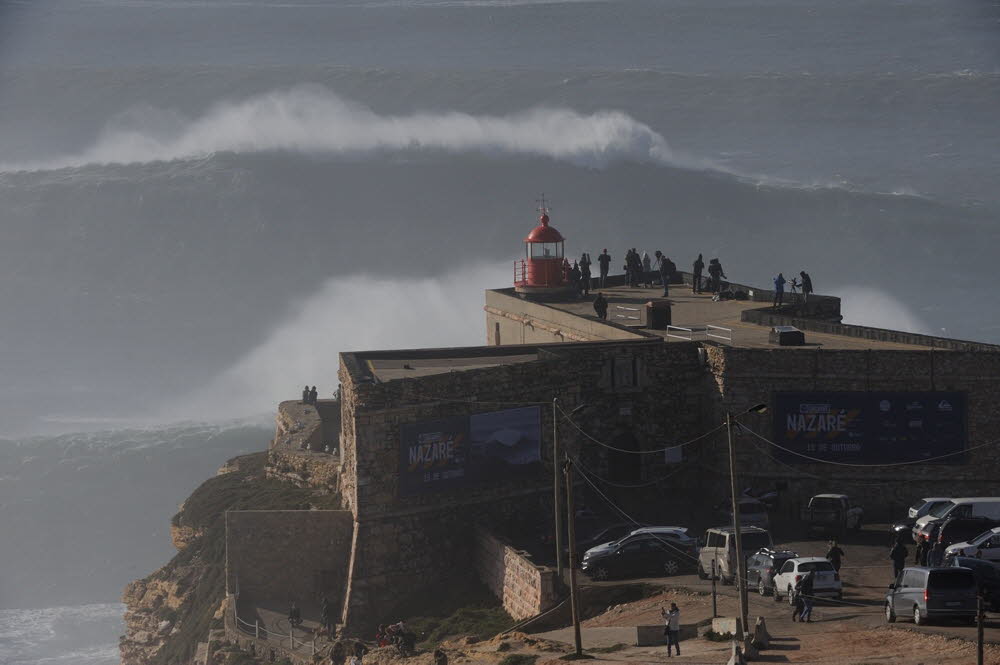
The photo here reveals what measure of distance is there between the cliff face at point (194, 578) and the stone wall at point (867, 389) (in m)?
11.3

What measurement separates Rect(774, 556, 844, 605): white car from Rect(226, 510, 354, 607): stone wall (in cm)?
1211

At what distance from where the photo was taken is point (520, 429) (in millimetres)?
40094

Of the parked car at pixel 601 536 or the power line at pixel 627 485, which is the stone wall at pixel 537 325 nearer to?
the power line at pixel 627 485

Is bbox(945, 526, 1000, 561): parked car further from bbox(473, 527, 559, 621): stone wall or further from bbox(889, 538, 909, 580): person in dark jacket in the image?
bbox(473, 527, 559, 621): stone wall

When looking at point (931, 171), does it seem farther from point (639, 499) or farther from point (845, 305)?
point (639, 499)

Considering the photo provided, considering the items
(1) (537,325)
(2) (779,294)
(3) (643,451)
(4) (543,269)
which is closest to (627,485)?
(3) (643,451)

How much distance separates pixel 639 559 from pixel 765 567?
12.1ft

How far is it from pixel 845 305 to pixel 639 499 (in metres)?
69.8

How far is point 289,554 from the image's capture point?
134ft

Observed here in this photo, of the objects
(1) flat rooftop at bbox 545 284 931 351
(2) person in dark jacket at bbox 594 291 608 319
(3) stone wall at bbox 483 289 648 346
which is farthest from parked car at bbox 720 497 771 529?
(2) person in dark jacket at bbox 594 291 608 319

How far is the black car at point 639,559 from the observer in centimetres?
3581

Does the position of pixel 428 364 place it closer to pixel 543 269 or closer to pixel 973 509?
pixel 543 269

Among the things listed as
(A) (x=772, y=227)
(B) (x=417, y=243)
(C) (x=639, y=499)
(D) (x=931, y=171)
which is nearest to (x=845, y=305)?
(A) (x=772, y=227)

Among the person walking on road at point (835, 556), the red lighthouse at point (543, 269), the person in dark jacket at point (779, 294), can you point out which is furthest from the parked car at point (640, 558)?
the red lighthouse at point (543, 269)
